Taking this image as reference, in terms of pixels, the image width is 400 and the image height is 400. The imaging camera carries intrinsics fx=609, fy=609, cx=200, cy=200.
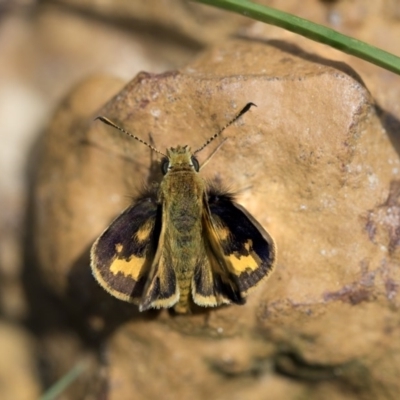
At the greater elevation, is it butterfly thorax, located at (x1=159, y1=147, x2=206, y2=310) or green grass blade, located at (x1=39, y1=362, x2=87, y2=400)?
butterfly thorax, located at (x1=159, y1=147, x2=206, y2=310)

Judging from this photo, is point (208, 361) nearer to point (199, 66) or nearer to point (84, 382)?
point (84, 382)

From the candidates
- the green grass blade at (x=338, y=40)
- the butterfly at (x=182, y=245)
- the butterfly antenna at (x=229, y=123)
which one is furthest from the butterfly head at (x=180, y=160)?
the green grass blade at (x=338, y=40)

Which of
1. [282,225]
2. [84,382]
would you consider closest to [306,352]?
[282,225]

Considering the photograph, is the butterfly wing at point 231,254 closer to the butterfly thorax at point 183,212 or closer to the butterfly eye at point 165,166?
the butterfly thorax at point 183,212

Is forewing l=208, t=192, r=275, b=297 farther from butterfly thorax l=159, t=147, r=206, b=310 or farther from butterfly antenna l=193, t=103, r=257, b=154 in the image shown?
butterfly antenna l=193, t=103, r=257, b=154

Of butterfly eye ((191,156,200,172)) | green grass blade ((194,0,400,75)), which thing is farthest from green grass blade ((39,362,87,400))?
green grass blade ((194,0,400,75))

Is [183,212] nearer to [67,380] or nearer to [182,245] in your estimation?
[182,245]
